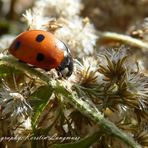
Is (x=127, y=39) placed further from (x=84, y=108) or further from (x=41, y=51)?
(x=84, y=108)

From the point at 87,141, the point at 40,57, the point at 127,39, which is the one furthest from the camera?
the point at 127,39

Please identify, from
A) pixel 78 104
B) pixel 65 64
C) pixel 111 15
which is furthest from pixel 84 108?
pixel 111 15

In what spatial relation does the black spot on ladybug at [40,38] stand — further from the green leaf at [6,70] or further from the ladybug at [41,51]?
the green leaf at [6,70]

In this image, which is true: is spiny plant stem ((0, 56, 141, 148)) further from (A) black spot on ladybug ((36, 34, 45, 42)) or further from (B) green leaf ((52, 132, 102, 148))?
(A) black spot on ladybug ((36, 34, 45, 42))

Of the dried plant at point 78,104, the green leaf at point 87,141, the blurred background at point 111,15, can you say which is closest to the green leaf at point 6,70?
the dried plant at point 78,104

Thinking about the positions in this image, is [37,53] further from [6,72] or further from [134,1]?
[134,1]

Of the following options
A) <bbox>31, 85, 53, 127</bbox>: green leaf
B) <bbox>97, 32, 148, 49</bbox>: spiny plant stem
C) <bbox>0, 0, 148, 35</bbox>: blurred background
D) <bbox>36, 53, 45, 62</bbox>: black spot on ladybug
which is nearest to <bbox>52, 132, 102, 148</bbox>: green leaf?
<bbox>31, 85, 53, 127</bbox>: green leaf

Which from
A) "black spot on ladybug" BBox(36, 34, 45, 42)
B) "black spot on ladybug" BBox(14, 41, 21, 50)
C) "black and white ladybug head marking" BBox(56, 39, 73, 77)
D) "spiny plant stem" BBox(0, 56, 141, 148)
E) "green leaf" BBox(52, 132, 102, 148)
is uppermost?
"black spot on ladybug" BBox(36, 34, 45, 42)
